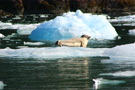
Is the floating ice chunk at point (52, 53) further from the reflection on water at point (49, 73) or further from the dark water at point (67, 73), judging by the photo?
the reflection on water at point (49, 73)

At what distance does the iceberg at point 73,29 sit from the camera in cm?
2180

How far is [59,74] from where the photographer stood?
1154 centimetres

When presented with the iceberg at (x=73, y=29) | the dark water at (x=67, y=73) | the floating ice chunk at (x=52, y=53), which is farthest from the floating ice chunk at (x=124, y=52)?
the iceberg at (x=73, y=29)

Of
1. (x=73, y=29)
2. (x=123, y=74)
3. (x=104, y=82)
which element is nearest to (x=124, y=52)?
(x=123, y=74)

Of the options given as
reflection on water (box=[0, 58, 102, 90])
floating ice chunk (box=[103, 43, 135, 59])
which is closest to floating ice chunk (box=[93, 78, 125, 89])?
reflection on water (box=[0, 58, 102, 90])

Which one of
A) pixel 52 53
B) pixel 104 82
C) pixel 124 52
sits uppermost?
pixel 52 53

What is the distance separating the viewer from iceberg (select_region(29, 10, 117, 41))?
21797 millimetres

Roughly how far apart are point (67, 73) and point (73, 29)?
33.6 ft

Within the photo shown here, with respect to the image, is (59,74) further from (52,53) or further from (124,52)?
(52,53)

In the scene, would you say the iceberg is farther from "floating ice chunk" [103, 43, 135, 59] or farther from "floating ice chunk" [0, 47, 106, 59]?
"floating ice chunk" [103, 43, 135, 59]

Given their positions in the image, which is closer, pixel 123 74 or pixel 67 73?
pixel 123 74

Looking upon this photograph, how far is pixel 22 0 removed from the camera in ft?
240

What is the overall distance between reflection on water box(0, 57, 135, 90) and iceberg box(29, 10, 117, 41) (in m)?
7.43

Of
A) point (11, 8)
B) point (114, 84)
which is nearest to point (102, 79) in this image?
point (114, 84)
